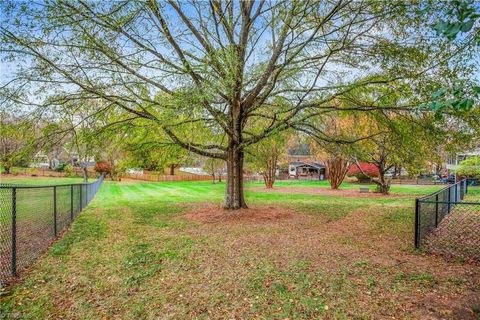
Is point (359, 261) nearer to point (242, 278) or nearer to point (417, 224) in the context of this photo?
point (417, 224)

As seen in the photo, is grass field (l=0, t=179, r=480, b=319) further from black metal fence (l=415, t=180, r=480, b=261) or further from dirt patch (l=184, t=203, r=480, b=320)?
black metal fence (l=415, t=180, r=480, b=261)

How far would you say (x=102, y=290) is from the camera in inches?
167

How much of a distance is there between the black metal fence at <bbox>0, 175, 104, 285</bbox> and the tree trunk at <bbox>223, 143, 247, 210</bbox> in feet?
17.6

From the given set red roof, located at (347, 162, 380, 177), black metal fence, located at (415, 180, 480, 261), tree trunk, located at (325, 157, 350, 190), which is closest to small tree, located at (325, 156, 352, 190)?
tree trunk, located at (325, 157, 350, 190)

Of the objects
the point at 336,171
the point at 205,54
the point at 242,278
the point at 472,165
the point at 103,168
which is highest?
the point at 205,54

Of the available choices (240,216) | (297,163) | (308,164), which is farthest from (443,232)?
(297,163)

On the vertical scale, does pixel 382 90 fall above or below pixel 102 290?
above

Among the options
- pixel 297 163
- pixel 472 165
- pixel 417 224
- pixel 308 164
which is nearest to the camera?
pixel 417 224

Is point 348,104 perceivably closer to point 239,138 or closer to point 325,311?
point 239,138

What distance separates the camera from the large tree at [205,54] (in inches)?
282

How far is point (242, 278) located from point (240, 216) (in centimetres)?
513

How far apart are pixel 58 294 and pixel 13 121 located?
658cm

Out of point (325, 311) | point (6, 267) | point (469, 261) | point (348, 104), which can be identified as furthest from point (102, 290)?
point (348, 104)

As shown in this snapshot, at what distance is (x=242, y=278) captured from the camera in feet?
15.2
